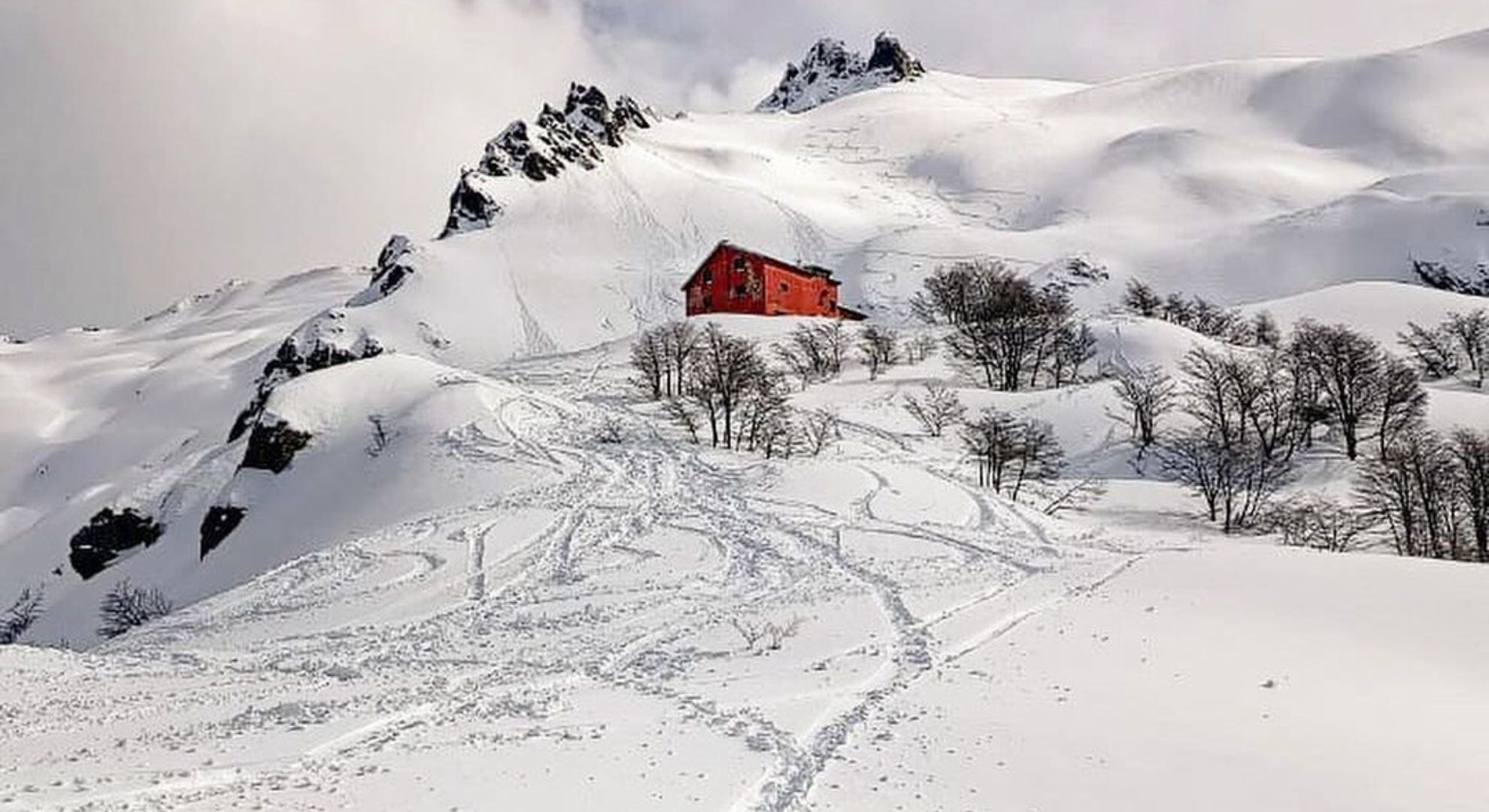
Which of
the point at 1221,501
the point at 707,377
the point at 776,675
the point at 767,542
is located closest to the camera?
the point at 776,675

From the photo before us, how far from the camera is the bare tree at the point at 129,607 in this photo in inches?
1698

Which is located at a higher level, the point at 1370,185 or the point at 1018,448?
the point at 1370,185

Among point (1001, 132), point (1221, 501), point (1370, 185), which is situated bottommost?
point (1221, 501)

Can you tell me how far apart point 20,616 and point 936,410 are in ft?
184

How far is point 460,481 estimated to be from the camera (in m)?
34.5

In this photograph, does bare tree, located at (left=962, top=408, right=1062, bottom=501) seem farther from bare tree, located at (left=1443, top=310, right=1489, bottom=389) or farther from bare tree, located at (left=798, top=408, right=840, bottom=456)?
bare tree, located at (left=1443, top=310, right=1489, bottom=389)

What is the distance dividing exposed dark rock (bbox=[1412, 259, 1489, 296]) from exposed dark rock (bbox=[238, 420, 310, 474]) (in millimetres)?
106495

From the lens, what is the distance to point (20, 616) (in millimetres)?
56094

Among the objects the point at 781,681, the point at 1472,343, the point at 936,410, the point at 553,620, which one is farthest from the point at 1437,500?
the point at 1472,343

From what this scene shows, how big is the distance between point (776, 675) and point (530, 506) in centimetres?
1804

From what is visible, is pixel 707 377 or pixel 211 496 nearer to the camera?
pixel 707 377

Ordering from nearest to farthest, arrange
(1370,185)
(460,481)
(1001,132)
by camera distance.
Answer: (460,481) < (1370,185) < (1001,132)

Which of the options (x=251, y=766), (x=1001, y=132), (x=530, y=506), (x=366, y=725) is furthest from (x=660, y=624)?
(x=1001, y=132)

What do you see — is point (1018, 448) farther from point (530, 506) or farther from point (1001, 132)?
point (1001, 132)
